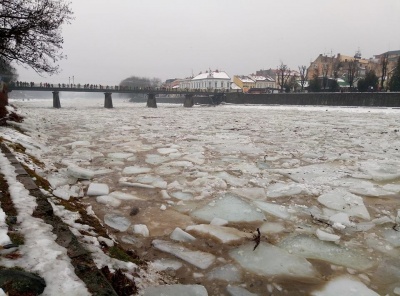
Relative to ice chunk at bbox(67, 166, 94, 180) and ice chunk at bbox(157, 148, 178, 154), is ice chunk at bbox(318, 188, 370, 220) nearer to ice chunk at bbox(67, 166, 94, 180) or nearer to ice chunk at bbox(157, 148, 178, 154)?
ice chunk at bbox(67, 166, 94, 180)

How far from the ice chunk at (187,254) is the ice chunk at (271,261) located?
0.82ft

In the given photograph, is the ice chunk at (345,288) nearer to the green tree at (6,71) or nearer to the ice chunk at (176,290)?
the ice chunk at (176,290)

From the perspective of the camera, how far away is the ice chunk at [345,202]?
11.9 feet

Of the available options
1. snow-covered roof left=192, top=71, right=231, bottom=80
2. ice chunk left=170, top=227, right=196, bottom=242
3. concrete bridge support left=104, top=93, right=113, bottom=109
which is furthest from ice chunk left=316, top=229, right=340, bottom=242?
snow-covered roof left=192, top=71, right=231, bottom=80

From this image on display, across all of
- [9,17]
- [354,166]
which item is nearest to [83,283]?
[354,166]

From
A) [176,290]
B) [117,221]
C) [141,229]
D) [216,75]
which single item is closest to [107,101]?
[117,221]

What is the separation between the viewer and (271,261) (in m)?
2.57

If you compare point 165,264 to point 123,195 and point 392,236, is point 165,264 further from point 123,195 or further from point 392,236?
point 392,236

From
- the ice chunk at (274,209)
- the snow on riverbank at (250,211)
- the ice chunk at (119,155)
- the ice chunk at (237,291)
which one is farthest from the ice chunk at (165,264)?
the ice chunk at (119,155)

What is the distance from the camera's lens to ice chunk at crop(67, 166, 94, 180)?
4941 millimetres

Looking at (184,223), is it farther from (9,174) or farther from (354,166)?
(354,166)

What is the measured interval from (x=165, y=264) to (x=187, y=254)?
0.25 m

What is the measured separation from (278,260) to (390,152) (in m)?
6.63

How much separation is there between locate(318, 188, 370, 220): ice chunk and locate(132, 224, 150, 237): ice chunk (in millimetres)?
2443
